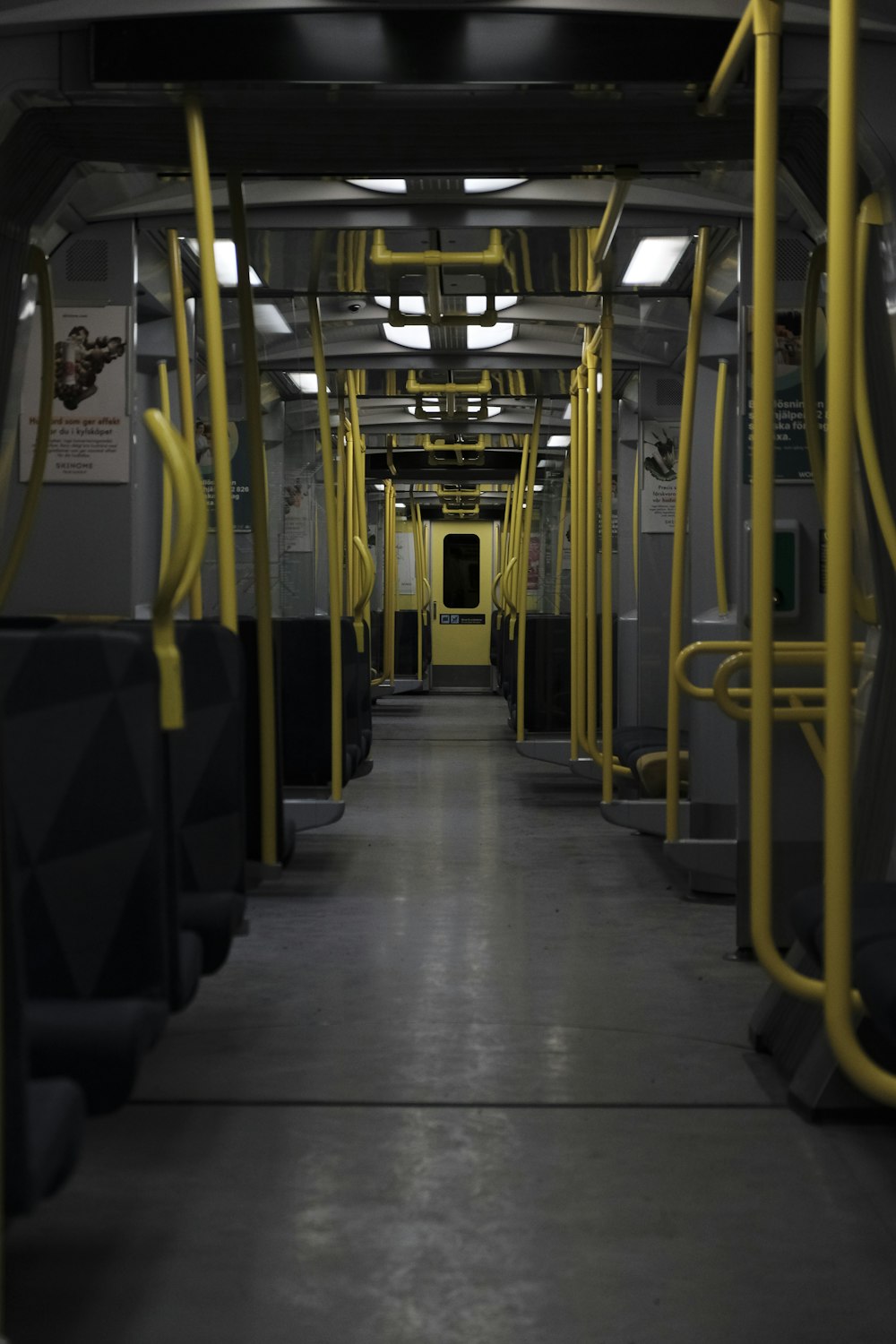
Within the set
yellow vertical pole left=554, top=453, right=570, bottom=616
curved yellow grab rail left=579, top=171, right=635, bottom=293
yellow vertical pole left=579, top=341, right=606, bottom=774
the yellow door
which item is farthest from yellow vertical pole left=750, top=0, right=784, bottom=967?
the yellow door

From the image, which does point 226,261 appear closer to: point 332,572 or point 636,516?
point 332,572

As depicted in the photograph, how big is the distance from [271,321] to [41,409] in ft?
6.56

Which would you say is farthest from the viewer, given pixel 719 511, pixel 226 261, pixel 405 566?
pixel 405 566

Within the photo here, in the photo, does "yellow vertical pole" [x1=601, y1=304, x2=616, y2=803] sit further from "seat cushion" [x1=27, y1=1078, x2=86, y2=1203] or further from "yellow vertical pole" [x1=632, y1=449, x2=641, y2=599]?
"seat cushion" [x1=27, y1=1078, x2=86, y2=1203]

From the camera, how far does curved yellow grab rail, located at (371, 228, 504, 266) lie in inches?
205

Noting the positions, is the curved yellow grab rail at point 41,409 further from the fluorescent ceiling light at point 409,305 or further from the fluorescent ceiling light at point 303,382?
the fluorescent ceiling light at point 409,305

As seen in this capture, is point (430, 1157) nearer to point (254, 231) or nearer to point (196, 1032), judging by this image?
point (196, 1032)

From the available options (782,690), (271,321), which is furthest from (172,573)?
(271,321)

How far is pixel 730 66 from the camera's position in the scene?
3047 millimetres

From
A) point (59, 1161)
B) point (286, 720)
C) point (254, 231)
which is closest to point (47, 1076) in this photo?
point (59, 1161)

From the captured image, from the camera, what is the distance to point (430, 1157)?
288 centimetres

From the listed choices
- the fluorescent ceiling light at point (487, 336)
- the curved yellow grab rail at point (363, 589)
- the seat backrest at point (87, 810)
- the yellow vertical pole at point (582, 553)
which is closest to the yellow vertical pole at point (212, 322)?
the seat backrest at point (87, 810)

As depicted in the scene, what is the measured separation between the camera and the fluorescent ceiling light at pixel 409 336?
732 centimetres

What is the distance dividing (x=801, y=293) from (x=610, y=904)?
212 centimetres
